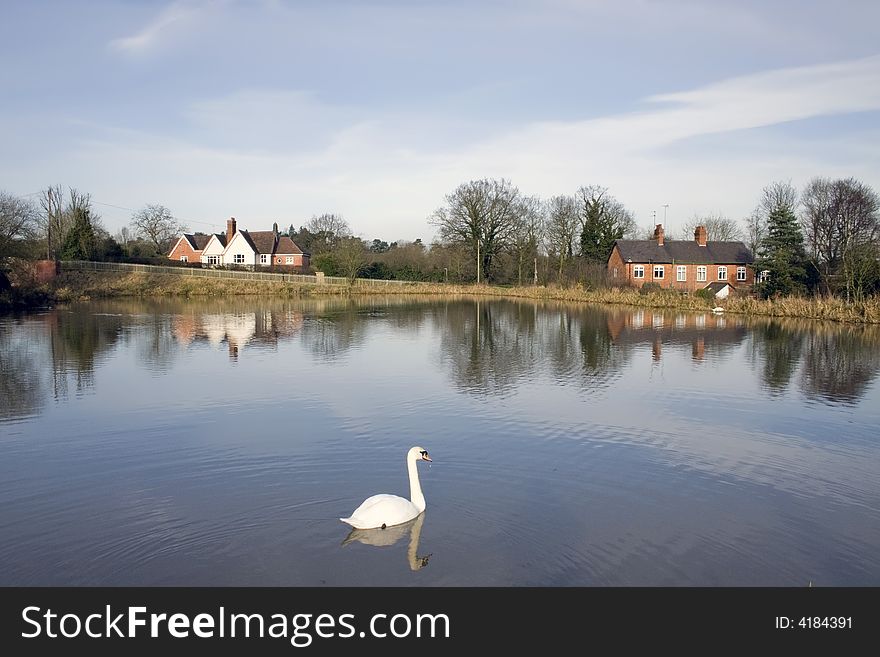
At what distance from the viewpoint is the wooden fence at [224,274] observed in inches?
2101

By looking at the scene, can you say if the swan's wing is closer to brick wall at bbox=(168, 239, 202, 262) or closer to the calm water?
the calm water

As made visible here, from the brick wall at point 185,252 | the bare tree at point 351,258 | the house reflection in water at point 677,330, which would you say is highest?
the brick wall at point 185,252

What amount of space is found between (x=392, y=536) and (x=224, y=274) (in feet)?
178

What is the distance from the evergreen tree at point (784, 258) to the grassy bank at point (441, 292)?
290 centimetres

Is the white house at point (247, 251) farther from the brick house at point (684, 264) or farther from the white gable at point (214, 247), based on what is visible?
the brick house at point (684, 264)

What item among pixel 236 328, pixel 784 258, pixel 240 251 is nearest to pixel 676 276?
pixel 784 258

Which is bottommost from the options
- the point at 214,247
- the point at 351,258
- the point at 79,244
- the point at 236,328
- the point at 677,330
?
the point at 677,330

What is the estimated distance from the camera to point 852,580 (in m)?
6.36

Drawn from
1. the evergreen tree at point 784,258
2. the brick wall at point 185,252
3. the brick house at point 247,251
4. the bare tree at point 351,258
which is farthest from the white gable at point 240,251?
the evergreen tree at point 784,258

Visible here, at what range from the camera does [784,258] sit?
41.7 meters

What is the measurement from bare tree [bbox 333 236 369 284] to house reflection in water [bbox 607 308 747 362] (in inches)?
1149

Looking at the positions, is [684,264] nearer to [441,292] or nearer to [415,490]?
[441,292]

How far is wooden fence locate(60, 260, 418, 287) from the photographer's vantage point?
53375mm
